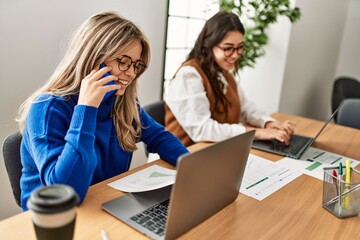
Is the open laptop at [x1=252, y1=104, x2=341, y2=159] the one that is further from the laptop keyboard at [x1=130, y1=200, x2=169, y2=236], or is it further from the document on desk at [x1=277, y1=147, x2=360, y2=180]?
the laptop keyboard at [x1=130, y1=200, x2=169, y2=236]

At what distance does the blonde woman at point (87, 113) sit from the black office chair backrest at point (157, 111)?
0.49m

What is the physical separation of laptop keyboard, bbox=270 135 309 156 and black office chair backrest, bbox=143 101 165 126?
626 mm

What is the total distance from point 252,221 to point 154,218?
275 millimetres

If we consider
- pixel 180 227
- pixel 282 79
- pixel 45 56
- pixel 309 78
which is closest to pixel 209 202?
pixel 180 227

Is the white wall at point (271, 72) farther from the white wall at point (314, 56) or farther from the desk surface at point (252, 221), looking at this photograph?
the desk surface at point (252, 221)

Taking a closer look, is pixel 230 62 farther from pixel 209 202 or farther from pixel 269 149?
pixel 209 202

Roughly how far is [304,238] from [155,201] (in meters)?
0.41

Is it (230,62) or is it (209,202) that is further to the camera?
(230,62)

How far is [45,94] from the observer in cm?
107

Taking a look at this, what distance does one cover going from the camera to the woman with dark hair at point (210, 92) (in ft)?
5.56

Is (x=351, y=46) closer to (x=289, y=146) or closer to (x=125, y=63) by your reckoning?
(x=289, y=146)

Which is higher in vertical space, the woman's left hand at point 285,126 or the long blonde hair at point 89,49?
the long blonde hair at point 89,49

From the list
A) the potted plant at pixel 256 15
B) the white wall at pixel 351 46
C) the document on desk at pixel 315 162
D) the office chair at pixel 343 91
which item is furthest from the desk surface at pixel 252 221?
the white wall at pixel 351 46

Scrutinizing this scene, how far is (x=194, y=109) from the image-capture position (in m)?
1.73
